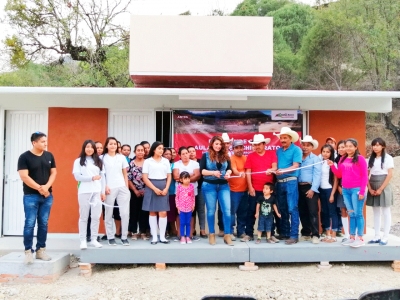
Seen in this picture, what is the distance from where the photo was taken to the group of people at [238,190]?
5672 millimetres

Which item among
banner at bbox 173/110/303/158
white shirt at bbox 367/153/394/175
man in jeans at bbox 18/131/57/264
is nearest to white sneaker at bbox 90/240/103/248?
man in jeans at bbox 18/131/57/264

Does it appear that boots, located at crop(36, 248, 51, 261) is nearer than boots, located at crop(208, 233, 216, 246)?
Yes

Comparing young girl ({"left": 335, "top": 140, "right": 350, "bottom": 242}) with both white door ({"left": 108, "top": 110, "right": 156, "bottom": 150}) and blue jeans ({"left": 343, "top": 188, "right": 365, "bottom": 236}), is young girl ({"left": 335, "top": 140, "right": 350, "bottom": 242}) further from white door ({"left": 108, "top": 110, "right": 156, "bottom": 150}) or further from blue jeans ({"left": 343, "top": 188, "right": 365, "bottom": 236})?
white door ({"left": 108, "top": 110, "right": 156, "bottom": 150})

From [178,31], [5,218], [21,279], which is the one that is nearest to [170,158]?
[21,279]

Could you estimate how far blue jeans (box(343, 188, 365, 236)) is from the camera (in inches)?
223

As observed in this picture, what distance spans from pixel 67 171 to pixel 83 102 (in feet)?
4.31

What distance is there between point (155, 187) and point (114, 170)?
660 millimetres

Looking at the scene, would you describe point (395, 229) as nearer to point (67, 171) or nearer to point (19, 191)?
point (67, 171)

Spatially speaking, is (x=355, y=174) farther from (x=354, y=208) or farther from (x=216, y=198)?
(x=216, y=198)

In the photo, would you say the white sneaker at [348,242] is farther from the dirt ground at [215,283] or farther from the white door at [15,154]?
the white door at [15,154]

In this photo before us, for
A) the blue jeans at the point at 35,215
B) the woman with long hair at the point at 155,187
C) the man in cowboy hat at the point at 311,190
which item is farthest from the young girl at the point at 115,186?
the man in cowboy hat at the point at 311,190

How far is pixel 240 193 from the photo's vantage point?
611cm

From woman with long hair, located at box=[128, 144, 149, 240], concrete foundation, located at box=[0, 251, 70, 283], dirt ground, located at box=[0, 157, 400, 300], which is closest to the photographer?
dirt ground, located at box=[0, 157, 400, 300]

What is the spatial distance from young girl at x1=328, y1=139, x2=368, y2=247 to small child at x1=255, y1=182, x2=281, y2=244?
1.06 metres
